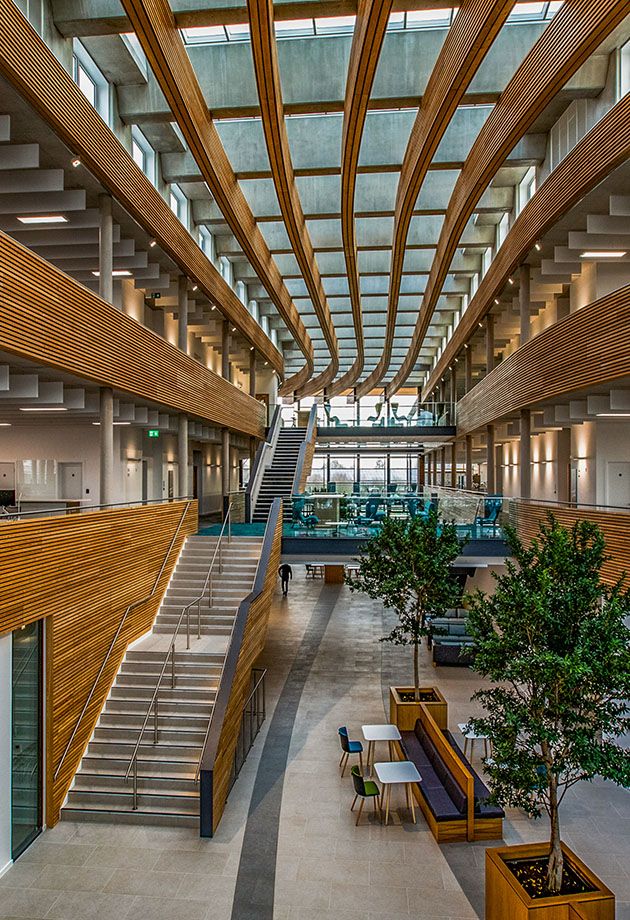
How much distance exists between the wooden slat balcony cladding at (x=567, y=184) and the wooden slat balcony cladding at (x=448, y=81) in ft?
7.12

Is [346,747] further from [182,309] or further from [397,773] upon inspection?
[182,309]

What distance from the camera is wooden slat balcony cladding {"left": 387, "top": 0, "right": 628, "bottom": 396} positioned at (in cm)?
819

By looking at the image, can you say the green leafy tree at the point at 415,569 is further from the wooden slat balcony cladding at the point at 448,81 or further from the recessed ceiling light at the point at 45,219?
the recessed ceiling light at the point at 45,219

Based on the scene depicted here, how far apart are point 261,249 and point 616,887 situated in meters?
16.0

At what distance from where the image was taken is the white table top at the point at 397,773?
27.2 ft

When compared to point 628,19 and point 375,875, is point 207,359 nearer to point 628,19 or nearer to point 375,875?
point 628,19

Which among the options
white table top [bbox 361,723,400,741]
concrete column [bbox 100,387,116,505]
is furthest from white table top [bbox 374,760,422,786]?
concrete column [bbox 100,387,116,505]

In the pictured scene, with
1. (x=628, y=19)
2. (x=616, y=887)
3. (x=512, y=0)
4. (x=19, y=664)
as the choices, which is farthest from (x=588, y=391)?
(x=19, y=664)

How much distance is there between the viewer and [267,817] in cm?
867

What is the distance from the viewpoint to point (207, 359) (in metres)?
25.4

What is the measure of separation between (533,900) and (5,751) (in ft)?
20.1

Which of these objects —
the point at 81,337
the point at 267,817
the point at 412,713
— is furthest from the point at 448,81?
the point at 267,817

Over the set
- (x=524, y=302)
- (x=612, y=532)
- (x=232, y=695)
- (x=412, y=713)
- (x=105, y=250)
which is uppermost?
(x=524, y=302)

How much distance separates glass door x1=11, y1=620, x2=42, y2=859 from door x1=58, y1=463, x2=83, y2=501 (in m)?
7.72
